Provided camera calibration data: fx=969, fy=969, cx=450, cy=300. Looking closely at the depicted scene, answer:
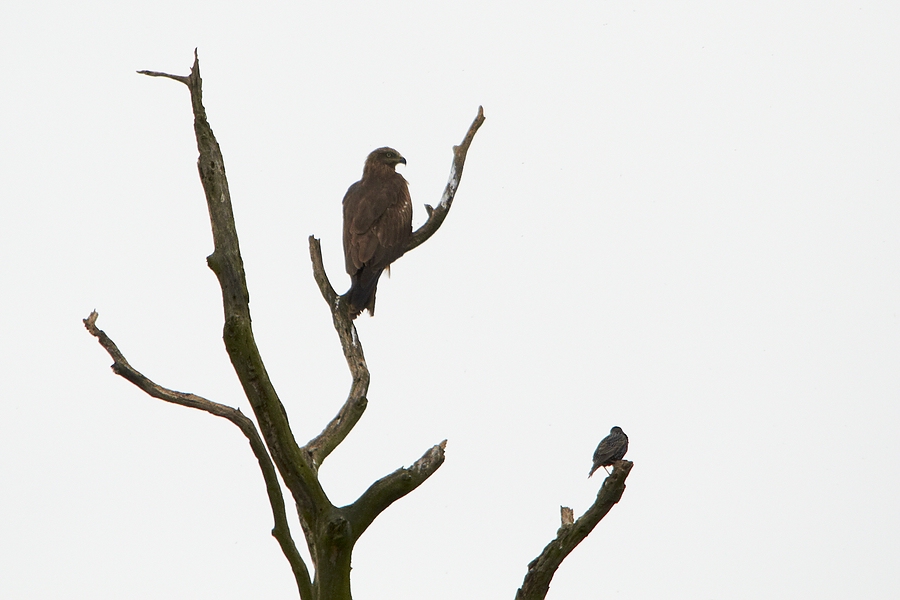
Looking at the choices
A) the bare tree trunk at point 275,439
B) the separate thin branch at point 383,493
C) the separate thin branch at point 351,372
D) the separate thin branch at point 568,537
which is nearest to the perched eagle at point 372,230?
the separate thin branch at point 351,372

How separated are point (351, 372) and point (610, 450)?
1734mm

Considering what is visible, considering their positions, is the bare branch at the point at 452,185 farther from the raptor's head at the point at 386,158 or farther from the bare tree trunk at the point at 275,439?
the bare tree trunk at the point at 275,439

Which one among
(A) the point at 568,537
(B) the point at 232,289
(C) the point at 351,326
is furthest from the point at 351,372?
(A) the point at 568,537

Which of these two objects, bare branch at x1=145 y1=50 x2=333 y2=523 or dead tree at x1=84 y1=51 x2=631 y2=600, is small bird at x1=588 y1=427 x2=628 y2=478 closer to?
dead tree at x1=84 y1=51 x2=631 y2=600

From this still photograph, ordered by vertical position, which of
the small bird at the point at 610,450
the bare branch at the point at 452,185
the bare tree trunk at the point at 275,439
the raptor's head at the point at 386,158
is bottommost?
the small bird at the point at 610,450

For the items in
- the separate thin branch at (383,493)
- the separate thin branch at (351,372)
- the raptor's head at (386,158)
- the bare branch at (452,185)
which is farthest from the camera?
the raptor's head at (386,158)

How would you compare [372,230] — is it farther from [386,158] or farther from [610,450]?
[610,450]

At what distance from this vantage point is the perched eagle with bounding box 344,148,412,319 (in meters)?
7.41

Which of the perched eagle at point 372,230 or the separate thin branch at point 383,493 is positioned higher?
the perched eagle at point 372,230

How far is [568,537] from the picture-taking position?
16.8 ft

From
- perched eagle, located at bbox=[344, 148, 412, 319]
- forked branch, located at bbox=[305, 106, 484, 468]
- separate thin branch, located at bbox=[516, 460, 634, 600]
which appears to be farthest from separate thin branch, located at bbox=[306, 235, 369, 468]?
separate thin branch, located at bbox=[516, 460, 634, 600]

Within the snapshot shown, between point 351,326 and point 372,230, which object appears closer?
point 351,326

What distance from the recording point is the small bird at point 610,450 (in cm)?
593

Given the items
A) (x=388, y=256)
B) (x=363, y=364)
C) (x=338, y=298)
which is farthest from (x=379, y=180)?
(x=363, y=364)
